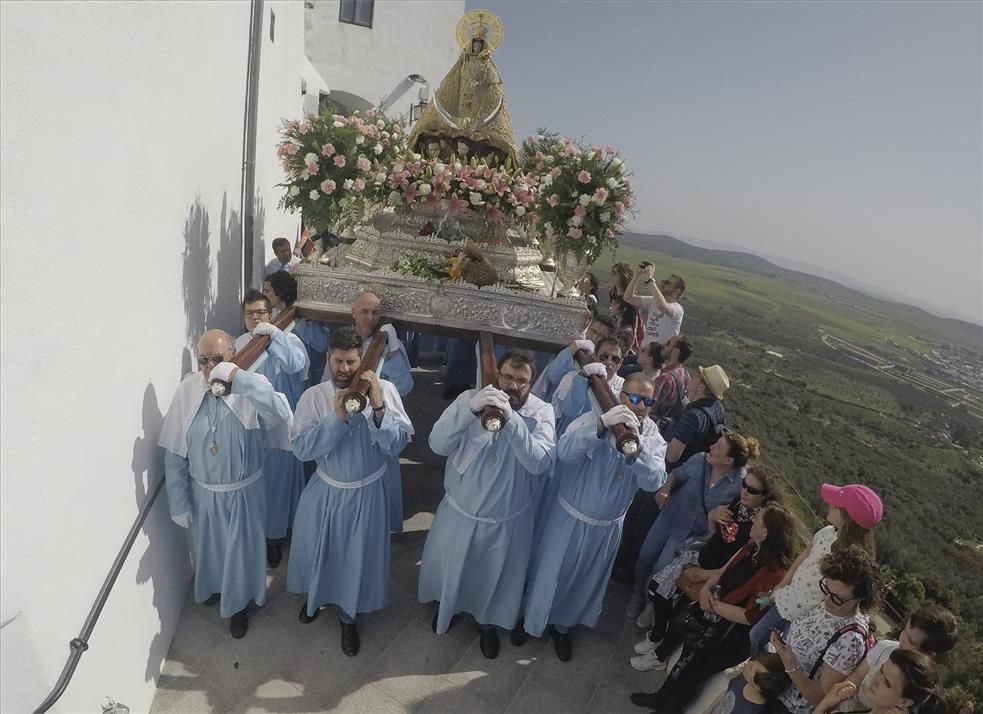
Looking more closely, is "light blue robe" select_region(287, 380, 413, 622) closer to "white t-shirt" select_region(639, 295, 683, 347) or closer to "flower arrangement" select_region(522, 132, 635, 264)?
"flower arrangement" select_region(522, 132, 635, 264)

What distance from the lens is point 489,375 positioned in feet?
13.9

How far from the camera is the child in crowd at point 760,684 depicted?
2.90 m

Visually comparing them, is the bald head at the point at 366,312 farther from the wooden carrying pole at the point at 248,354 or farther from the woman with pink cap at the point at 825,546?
the woman with pink cap at the point at 825,546

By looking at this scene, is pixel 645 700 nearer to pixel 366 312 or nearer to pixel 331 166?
pixel 366 312

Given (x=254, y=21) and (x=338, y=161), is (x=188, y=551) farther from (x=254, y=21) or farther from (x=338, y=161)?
(x=254, y=21)

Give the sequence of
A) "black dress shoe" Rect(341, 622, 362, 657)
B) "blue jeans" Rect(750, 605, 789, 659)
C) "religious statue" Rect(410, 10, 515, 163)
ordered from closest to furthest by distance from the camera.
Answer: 1. "blue jeans" Rect(750, 605, 789, 659)
2. "black dress shoe" Rect(341, 622, 362, 657)
3. "religious statue" Rect(410, 10, 515, 163)

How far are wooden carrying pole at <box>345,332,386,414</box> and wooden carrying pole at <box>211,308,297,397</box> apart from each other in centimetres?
76

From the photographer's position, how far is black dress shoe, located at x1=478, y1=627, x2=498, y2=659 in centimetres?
425

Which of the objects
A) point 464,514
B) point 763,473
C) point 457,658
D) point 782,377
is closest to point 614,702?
point 457,658

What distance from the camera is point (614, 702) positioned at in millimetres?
4027

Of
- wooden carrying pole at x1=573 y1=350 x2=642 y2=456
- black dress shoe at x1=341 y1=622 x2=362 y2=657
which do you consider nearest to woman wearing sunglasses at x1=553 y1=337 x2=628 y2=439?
wooden carrying pole at x1=573 y1=350 x2=642 y2=456

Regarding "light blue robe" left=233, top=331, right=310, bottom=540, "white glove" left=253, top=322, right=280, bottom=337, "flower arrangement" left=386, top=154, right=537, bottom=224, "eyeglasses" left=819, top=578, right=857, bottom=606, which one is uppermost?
"flower arrangement" left=386, top=154, right=537, bottom=224

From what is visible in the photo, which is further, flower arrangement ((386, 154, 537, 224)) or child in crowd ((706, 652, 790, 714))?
flower arrangement ((386, 154, 537, 224))

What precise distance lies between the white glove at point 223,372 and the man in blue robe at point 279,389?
1.12 meters
